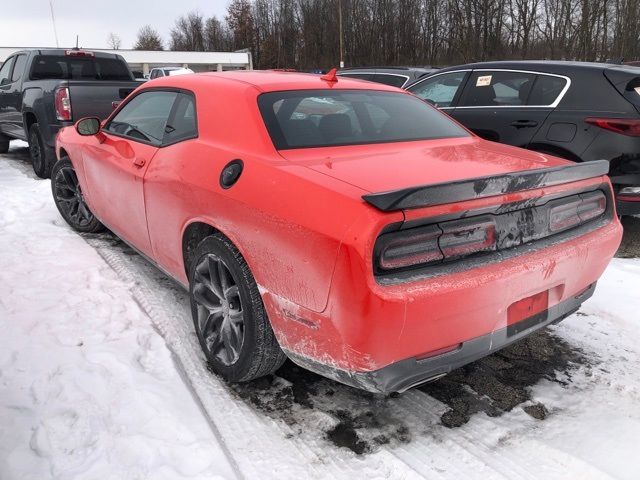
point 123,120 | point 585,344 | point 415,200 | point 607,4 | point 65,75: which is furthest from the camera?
point 607,4

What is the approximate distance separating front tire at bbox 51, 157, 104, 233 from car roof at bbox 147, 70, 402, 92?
5.96 ft

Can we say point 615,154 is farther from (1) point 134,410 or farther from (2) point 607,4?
(2) point 607,4

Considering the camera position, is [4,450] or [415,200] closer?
[415,200]

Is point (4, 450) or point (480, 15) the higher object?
point (480, 15)

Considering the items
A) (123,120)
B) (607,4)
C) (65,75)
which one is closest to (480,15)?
(607,4)

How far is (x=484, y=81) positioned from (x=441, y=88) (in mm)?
648

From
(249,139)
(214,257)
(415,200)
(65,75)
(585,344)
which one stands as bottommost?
(585,344)

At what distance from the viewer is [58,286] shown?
369cm

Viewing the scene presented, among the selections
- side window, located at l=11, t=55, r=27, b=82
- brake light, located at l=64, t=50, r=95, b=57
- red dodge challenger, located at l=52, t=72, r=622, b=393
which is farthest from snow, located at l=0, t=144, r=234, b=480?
side window, located at l=11, t=55, r=27, b=82

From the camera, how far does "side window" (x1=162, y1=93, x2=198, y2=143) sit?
303cm

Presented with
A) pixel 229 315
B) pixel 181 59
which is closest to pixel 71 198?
pixel 229 315

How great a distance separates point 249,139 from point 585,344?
2.32 m

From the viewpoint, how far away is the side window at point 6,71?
27.4 ft

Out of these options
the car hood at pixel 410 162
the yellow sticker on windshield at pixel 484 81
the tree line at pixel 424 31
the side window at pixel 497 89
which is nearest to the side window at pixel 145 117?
the car hood at pixel 410 162
